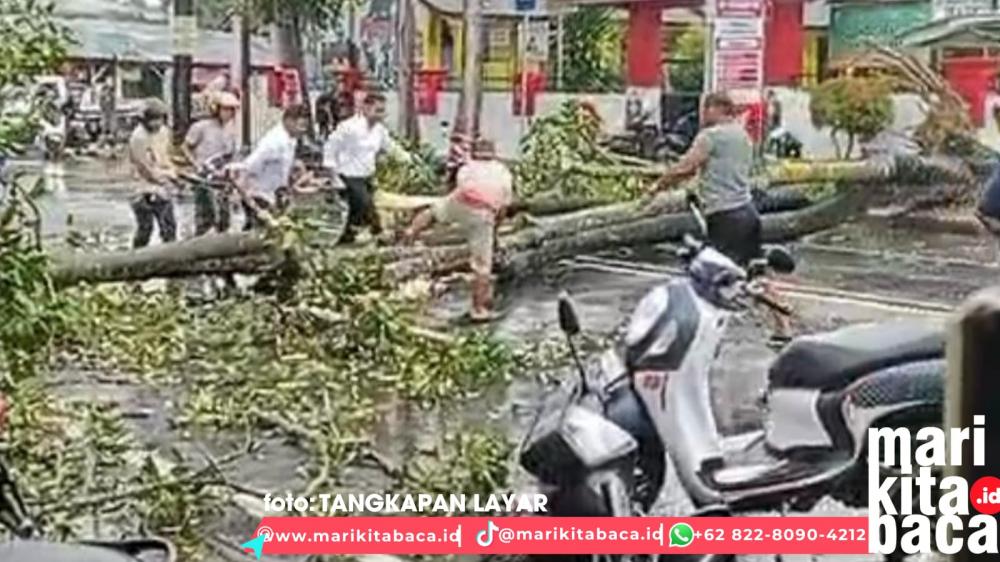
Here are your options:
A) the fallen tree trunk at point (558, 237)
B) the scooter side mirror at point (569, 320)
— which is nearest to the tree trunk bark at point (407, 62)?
the fallen tree trunk at point (558, 237)

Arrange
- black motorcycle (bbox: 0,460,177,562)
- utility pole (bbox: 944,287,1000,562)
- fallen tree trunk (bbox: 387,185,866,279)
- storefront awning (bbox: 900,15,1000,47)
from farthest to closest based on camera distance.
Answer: fallen tree trunk (bbox: 387,185,866,279) → storefront awning (bbox: 900,15,1000,47) → black motorcycle (bbox: 0,460,177,562) → utility pole (bbox: 944,287,1000,562)

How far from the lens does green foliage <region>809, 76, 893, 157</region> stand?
210 centimetres

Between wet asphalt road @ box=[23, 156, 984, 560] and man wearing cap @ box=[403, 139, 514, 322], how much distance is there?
3cm

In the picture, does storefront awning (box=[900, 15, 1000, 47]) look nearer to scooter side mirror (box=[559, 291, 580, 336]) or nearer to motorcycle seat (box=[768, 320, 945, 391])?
motorcycle seat (box=[768, 320, 945, 391])

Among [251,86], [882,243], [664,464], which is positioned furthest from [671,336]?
[251,86]

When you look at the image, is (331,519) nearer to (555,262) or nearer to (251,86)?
(555,262)

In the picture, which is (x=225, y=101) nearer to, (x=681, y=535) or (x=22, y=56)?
(x=22, y=56)

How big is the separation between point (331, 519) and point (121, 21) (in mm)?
859

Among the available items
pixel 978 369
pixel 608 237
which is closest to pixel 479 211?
pixel 608 237

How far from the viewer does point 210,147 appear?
2.27 meters

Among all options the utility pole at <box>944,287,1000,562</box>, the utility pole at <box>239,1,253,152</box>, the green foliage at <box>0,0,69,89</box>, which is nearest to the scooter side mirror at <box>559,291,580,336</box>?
the utility pole at <box>239,1,253,152</box>

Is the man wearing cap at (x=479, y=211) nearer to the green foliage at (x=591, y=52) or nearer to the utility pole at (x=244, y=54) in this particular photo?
the green foliage at (x=591, y=52)

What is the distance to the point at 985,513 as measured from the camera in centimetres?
62

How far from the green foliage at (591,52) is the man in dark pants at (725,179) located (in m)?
0.16
